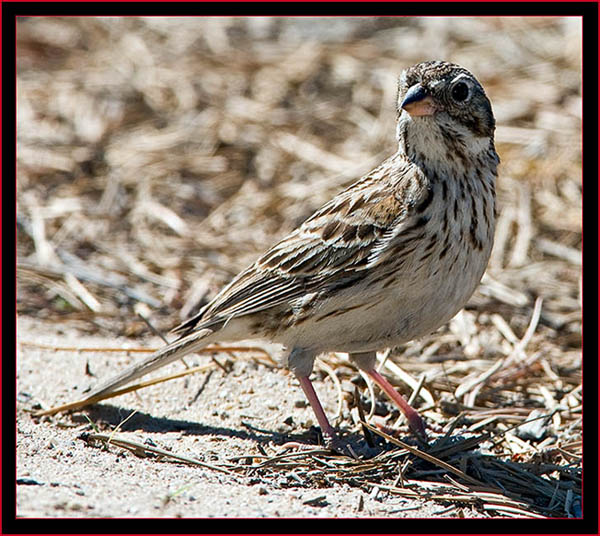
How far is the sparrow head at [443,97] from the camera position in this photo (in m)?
4.92

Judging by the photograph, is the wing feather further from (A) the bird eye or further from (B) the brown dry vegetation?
(B) the brown dry vegetation

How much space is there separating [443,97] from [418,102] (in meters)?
0.16

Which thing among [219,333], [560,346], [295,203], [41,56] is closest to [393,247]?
[219,333]

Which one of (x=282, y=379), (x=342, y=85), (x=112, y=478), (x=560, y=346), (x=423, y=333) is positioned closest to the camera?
(x=112, y=478)

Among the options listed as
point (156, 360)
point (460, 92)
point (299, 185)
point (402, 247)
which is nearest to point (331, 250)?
point (402, 247)

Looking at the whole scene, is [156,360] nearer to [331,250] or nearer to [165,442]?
[165,442]

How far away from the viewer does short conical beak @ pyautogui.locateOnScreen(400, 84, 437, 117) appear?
488 centimetres

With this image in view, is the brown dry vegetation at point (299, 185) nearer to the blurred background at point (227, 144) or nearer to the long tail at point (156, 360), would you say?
the blurred background at point (227, 144)

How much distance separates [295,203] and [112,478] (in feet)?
14.0

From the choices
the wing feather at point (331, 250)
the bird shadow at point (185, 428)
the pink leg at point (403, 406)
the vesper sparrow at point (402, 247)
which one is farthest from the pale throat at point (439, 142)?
the bird shadow at point (185, 428)

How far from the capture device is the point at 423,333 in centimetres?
518

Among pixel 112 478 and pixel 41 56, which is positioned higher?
pixel 41 56

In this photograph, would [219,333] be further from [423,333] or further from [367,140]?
[367,140]

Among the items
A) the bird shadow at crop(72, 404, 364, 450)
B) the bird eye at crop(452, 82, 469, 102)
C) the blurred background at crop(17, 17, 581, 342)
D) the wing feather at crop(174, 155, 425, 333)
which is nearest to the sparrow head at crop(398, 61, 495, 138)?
the bird eye at crop(452, 82, 469, 102)
